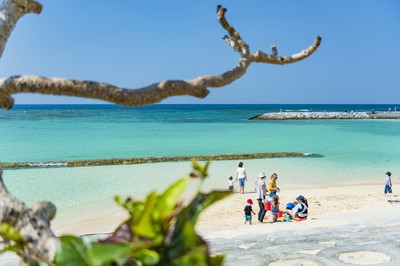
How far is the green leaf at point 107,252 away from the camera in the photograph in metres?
1.08

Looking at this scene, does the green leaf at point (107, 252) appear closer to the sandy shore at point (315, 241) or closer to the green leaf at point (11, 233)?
the green leaf at point (11, 233)

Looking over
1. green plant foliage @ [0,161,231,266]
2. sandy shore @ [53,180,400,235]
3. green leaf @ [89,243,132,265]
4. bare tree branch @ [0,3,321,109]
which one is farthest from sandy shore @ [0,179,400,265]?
green leaf @ [89,243,132,265]

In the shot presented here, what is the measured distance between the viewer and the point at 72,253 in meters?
1.21

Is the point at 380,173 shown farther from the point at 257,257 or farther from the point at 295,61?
the point at 295,61

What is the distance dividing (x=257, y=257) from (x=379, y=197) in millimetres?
10249

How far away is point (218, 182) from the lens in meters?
19.5

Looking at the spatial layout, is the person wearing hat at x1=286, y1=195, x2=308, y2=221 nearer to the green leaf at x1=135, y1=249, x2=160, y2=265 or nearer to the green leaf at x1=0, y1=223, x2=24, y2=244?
the green leaf at x1=0, y1=223, x2=24, y2=244

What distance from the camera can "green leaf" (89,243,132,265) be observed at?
3.53 ft

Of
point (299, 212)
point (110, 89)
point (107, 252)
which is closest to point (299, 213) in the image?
point (299, 212)

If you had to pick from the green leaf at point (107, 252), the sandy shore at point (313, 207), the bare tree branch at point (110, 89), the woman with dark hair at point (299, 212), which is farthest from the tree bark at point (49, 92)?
Answer: the woman with dark hair at point (299, 212)

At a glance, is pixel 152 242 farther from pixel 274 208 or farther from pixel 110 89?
pixel 274 208

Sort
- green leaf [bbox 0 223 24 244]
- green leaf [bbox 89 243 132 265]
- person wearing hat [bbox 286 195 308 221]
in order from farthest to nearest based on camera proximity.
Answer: person wearing hat [bbox 286 195 308 221] < green leaf [bbox 0 223 24 244] < green leaf [bbox 89 243 132 265]

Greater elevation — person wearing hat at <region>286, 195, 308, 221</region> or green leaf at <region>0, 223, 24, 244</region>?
green leaf at <region>0, 223, 24, 244</region>

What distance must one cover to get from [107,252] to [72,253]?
0.17 metres
